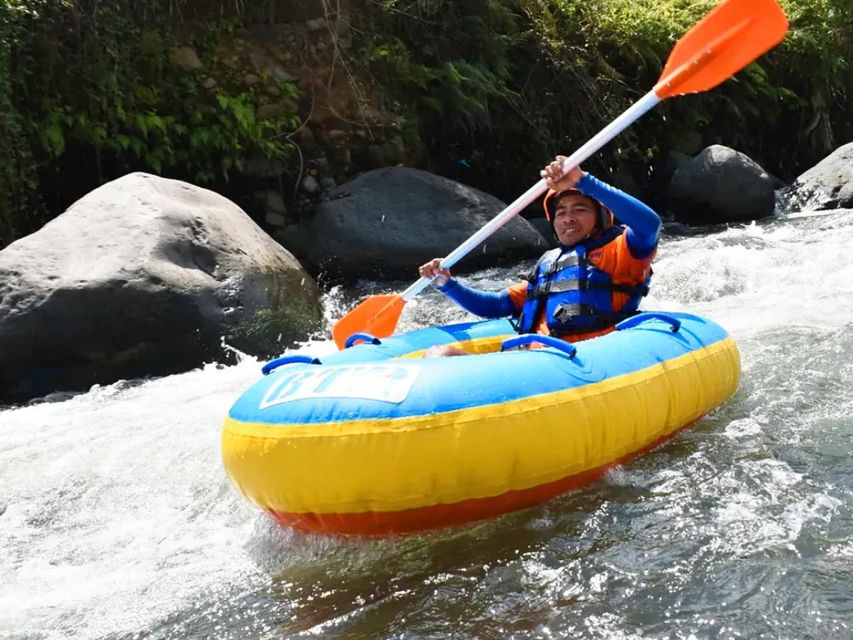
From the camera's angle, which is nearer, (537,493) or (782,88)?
(537,493)

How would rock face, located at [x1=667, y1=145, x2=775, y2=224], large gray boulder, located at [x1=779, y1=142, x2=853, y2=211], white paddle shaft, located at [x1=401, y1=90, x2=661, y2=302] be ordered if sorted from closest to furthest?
1. white paddle shaft, located at [x1=401, y1=90, x2=661, y2=302]
2. rock face, located at [x1=667, y1=145, x2=775, y2=224]
3. large gray boulder, located at [x1=779, y1=142, x2=853, y2=211]

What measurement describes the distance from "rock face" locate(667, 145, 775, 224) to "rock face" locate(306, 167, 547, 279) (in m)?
2.38

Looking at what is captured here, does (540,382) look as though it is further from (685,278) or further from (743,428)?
(685,278)

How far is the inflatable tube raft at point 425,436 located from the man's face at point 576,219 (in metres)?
1.00

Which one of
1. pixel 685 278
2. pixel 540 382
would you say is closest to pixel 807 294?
pixel 685 278

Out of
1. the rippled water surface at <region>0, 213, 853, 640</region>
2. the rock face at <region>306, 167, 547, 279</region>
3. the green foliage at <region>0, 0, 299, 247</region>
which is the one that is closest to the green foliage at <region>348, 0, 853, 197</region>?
the rock face at <region>306, 167, 547, 279</region>

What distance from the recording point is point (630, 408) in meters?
3.18

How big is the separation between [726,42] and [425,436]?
252cm

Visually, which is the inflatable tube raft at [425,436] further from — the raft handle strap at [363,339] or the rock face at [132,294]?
the rock face at [132,294]

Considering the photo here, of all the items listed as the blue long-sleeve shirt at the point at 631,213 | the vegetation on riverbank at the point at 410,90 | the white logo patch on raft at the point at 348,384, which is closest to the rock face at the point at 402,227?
the vegetation on riverbank at the point at 410,90

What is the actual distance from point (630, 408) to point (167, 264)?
3001 mm

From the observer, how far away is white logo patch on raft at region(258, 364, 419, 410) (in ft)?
9.01

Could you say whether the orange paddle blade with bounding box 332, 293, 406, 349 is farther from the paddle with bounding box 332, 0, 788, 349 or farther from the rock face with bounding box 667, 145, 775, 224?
the rock face with bounding box 667, 145, 775, 224

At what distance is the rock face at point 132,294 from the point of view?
4922 mm
